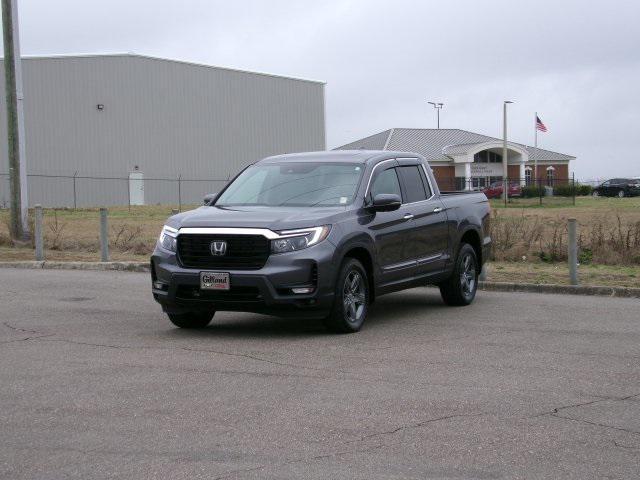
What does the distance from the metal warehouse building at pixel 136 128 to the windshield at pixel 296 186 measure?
40.8m

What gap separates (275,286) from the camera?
32.0 feet

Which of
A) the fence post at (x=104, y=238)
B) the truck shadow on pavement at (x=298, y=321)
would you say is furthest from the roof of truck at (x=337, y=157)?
the fence post at (x=104, y=238)

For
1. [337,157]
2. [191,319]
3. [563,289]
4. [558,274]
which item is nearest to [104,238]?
[337,157]

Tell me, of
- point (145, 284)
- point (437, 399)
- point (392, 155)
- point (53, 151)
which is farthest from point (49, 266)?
point (53, 151)

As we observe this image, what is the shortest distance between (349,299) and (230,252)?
1.37 m

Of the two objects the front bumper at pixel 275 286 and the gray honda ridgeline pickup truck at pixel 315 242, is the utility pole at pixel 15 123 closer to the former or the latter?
the gray honda ridgeline pickup truck at pixel 315 242

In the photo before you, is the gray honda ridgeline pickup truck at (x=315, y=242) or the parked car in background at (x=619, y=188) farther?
the parked car in background at (x=619, y=188)

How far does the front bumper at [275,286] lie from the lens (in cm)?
977

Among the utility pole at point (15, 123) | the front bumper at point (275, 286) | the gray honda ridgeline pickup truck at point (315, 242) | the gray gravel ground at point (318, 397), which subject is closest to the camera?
the gray gravel ground at point (318, 397)

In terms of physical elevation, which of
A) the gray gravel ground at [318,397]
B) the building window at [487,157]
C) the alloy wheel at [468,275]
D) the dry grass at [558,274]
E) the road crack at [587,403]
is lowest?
the road crack at [587,403]

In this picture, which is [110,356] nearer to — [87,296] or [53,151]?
[87,296]

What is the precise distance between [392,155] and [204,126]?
4956 cm

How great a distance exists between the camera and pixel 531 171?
87.2 meters

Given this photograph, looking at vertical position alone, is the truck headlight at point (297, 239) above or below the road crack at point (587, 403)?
above
